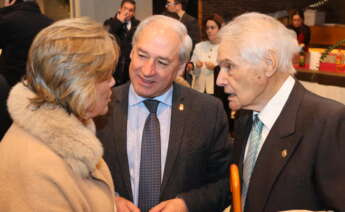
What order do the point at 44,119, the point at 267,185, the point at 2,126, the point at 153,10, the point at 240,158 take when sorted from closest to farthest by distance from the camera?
the point at 44,119, the point at 267,185, the point at 240,158, the point at 2,126, the point at 153,10

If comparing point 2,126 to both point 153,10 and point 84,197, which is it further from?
point 153,10

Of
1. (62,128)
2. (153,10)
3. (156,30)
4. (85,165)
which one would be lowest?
(153,10)

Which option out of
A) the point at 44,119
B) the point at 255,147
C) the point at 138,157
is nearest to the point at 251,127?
the point at 255,147

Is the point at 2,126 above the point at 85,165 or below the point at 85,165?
below

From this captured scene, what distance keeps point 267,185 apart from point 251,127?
32cm

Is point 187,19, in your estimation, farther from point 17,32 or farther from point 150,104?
point 150,104

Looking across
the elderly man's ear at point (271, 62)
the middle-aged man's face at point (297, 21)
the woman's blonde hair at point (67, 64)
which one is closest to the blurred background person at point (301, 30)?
the middle-aged man's face at point (297, 21)

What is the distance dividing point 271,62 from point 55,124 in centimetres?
87

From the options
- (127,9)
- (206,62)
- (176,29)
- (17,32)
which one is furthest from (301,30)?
(176,29)

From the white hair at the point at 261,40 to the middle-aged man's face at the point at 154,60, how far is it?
0.44m

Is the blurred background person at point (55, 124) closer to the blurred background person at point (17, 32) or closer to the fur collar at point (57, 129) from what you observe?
the fur collar at point (57, 129)

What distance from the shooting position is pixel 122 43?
18.7 feet

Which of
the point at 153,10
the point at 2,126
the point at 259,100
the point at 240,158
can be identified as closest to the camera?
the point at 259,100

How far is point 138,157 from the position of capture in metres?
2.07
